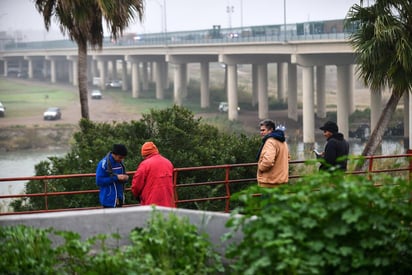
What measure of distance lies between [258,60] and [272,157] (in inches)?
2749

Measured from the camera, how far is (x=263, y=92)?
85500 mm

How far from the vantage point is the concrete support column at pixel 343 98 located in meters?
66.4

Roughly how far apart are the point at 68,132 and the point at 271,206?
66552 millimetres

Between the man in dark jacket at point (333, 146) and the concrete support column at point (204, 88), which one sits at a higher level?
the man in dark jacket at point (333, 146)

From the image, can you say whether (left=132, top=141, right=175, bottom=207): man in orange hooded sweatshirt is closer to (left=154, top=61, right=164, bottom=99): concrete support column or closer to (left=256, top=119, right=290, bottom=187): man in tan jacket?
(left=256, top=119, right=290, bottom=187): man in tan jacket

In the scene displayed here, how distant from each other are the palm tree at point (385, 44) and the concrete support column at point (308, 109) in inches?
1539

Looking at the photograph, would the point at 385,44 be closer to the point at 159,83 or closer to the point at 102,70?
the point at 159,83

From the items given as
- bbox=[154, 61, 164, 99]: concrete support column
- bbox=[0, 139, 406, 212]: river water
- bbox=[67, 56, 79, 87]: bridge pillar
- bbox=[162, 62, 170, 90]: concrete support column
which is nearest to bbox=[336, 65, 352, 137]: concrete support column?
bbox=[0, 139, 406, 212]: river water

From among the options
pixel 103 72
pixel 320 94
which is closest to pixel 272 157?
pixel 320 94

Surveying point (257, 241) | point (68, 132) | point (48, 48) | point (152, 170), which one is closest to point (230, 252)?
point (257, 241)

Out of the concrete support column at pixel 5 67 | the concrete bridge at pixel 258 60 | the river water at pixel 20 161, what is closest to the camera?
the river water at pixel 20 161

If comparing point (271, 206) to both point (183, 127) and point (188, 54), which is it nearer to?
point (183, 127)

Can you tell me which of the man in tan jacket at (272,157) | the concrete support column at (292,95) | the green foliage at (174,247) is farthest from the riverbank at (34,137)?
the green foliage at (174,247)

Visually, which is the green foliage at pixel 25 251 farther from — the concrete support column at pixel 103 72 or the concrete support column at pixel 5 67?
the concrete support column at pixel 5 67
